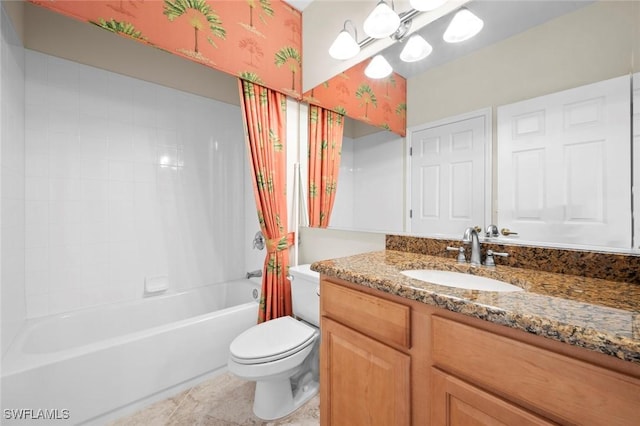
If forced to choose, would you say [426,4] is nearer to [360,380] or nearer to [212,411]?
[360,380]

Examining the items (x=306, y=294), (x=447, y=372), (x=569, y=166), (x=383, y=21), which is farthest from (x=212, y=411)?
(x=383, y=21)

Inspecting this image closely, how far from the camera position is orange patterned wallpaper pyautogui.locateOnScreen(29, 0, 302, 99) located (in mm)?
1261

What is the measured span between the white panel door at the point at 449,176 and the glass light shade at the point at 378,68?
475 millimetres

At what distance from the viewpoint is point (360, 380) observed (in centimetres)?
89

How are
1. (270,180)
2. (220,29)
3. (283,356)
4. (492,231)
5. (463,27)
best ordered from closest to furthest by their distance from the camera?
(492,231), (463,27), (283,356), (220,29), (270,180)

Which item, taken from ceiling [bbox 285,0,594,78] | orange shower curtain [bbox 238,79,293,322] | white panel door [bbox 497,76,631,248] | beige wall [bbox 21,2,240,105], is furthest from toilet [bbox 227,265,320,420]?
beige wall [bbox 21,2,240,105]

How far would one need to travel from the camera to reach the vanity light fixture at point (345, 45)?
1626 millimetres

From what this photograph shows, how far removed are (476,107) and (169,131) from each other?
2.37 m

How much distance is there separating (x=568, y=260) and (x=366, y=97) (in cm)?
135

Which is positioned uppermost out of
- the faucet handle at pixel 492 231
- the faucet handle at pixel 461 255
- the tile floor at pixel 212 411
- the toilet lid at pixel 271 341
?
the faucet handle at pixel 492 231

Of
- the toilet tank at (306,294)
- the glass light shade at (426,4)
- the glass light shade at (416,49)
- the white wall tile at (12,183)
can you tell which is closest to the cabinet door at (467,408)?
the toilet tank at (306,294)

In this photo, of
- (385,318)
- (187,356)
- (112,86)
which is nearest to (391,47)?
(385,318)

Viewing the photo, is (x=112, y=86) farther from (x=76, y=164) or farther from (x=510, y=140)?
(x=510, y=140)

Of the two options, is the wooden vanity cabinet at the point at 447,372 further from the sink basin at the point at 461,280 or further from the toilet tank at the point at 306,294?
the toilet tank at the point at 306,294
